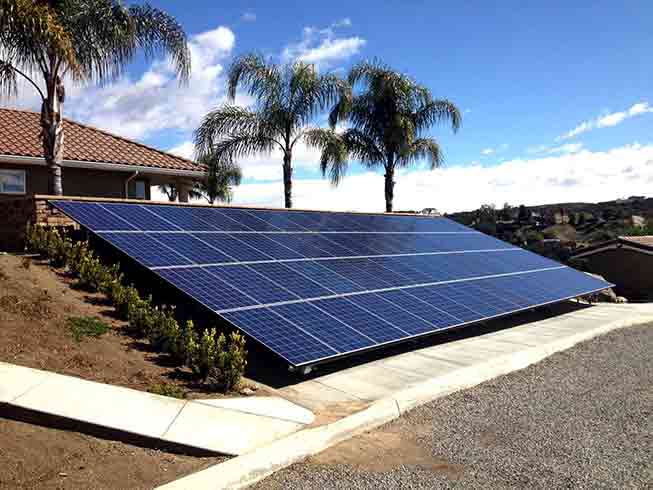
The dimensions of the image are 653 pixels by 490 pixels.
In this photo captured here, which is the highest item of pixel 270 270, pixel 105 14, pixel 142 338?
pixel 105 14

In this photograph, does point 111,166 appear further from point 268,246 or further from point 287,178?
point 268,246

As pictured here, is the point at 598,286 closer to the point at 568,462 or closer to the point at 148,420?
the point at 568,462

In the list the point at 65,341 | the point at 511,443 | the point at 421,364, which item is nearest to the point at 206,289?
→ the point at 65,341

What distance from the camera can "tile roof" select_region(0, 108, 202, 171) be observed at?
21.6 meters

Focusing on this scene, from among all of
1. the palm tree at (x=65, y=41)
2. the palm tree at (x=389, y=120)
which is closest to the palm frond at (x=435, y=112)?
the palm tree at (x=389, y=120)

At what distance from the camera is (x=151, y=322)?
32.3 feet

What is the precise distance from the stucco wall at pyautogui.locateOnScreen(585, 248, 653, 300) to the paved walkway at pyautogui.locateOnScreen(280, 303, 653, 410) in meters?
18.8

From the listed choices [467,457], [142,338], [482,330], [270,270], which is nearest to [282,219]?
[270,270]

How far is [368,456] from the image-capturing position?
686cm

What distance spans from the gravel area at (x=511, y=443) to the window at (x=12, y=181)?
61.4 feet

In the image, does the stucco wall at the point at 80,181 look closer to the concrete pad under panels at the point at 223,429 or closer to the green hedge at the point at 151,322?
the green hedge at the point at 151,322

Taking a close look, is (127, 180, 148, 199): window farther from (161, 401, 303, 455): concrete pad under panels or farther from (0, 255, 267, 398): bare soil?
(161, 401, 303, 455): concrete pad under panels

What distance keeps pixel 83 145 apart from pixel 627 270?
31.4 m

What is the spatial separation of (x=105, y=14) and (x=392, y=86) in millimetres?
17398
